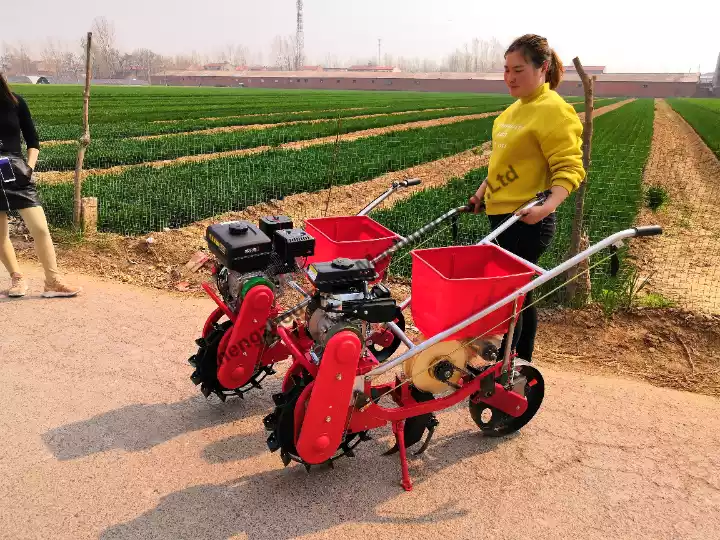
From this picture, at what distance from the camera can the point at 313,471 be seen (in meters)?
2.94

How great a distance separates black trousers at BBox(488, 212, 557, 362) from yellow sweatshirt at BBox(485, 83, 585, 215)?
0.13m

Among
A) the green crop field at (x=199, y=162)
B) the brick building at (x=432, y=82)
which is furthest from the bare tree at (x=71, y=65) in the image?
the green crop field at (x=199, y=162)

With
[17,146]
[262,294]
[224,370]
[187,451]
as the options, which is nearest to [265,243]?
[262,294]

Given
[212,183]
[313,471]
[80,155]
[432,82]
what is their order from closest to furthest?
[313,471] → [80,155] → [212,183] → [432,82]

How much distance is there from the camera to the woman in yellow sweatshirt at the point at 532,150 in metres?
2.95

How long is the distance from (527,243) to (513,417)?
3.30 feet

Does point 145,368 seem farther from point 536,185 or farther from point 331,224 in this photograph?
point 536,185

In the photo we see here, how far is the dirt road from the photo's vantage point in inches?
101

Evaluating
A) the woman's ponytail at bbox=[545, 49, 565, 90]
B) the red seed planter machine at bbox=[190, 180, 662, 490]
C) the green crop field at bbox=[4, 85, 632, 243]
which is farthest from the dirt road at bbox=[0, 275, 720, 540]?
the green crop field at bbox=[4, 85, 632, 243]

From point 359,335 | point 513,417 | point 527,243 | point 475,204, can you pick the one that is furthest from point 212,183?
point 359,335

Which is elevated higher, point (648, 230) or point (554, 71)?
point (554, 71)

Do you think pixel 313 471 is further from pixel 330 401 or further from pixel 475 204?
pixel 475 204

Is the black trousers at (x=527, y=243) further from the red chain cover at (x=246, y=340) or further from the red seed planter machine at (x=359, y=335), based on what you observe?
the red chain cover at (x=246, y=340)

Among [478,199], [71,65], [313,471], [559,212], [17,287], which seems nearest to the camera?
[313,471]
